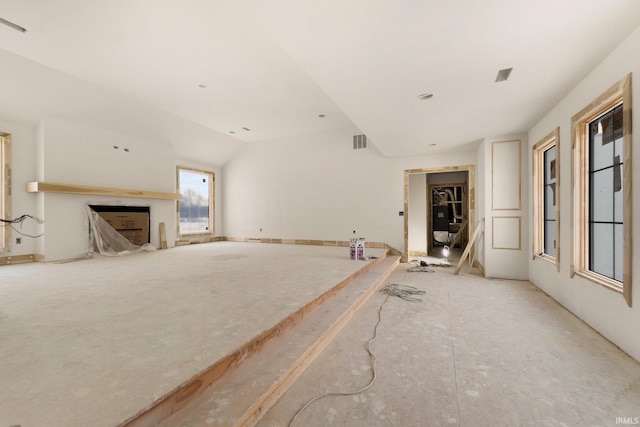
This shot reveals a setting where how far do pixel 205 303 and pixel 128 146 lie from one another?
582 centimetres

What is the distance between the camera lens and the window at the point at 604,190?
7.35 feet

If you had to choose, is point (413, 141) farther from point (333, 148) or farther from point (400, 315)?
point (400, 315)

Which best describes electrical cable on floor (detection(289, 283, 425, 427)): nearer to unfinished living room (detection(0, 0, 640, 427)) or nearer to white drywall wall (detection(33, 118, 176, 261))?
unfinished living room (detection(0, 0, 640, 427))

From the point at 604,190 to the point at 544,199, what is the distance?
1.70 m

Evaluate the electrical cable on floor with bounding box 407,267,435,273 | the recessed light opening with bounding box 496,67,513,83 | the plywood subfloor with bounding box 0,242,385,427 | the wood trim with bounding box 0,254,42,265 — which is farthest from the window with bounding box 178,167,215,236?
the recessed light opening with bounding box 496,67,513,83

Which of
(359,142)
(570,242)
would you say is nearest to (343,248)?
(359,142)

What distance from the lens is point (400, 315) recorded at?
3.15 m

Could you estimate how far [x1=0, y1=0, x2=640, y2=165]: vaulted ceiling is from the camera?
2.02 metres

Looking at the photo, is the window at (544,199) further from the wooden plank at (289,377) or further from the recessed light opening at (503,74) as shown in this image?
the wooden plank at (289,377)

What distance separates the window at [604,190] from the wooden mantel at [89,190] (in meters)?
8.14

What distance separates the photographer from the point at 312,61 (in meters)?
2.57

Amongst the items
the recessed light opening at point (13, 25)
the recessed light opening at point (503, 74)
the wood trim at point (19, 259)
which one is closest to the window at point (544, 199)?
the recessed light opening at point (503, 74)

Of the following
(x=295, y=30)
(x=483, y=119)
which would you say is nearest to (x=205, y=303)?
(x=295, y=30)

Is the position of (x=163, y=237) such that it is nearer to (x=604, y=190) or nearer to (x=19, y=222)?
(x=19, y=222)
